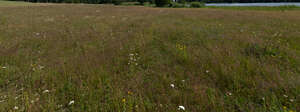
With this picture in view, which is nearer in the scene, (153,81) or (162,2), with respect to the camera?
(153,81)

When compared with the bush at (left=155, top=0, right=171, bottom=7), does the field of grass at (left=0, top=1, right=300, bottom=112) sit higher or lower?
lower

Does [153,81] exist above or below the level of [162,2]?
below

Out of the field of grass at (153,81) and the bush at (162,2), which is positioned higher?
the bush at (162,2)

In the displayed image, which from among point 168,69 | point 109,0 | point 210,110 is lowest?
point 210,110

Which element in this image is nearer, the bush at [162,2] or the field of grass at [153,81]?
the field of grass at [153,81]

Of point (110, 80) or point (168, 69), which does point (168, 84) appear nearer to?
point (168, 69)

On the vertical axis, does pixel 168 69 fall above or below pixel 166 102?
above

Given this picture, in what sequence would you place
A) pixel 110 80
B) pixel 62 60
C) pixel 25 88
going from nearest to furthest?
1. pixel 25 88
2. pixel 110 80
3. pixel 62 60

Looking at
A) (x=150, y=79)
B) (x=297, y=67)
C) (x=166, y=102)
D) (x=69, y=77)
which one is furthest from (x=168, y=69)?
(x=297, y=67)

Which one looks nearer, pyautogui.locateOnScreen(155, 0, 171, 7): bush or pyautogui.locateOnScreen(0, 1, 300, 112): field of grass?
pyautogui.locateOnScreen(0, 1, 300, 112): field of grass

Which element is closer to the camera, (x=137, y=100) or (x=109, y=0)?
(x=137, y=100)

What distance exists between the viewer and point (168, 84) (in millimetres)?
2580

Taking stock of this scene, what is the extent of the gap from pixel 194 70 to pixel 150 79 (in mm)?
1170

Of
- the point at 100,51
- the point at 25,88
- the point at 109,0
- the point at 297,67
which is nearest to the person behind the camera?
the point at 25,88
